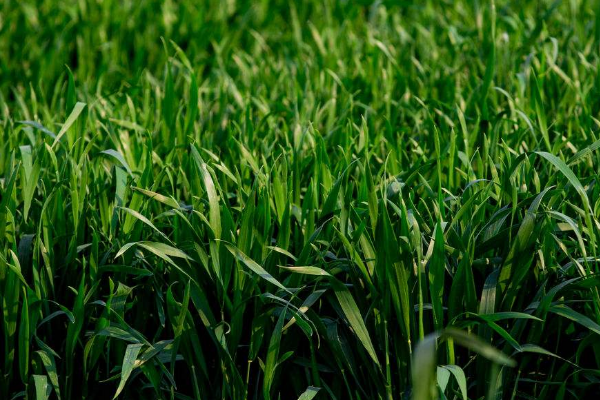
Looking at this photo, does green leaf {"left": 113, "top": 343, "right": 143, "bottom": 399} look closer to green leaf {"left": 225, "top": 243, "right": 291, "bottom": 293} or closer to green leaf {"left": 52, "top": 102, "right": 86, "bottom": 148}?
green leaf {"left": 225, "top": 243, "right": 291, "bottom": 293}

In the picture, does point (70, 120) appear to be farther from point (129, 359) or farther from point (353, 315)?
point (353, 315)

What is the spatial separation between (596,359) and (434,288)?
345mm

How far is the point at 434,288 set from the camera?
1.57m

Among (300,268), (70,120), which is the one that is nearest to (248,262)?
(300,268)

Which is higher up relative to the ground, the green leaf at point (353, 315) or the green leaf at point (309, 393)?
the green leaf at point (353, 315)

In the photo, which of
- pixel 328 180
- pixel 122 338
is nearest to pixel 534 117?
pixel 328 180

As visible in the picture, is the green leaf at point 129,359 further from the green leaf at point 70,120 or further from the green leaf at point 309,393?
the green leaf at point 70,120

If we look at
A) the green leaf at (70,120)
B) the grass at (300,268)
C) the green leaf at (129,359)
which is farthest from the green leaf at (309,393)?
the green leaf at (70,120)

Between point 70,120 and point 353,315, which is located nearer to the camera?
point 353,315

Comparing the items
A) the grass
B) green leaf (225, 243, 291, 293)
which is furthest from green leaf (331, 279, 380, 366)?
green leaf (225, 243, 291, 293)

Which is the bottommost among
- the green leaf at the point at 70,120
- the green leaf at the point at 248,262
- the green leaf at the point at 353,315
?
the green leaf at the point at 353,315

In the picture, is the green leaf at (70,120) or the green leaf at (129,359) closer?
the green leaf at (129,359)

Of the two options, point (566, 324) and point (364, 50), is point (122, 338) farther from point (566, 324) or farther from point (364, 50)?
point (364, 50)

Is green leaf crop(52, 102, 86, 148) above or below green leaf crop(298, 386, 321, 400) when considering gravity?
above
